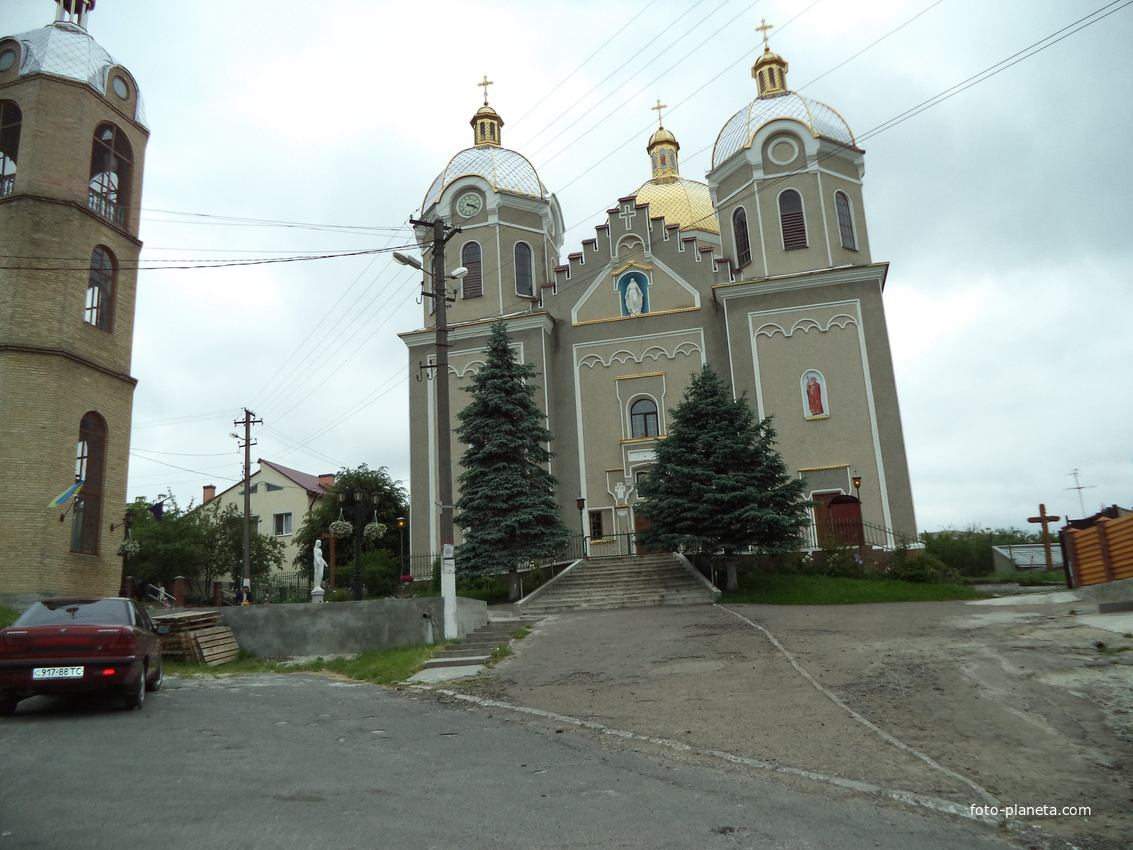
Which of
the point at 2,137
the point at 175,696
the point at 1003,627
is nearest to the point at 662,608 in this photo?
the point at 1003,627

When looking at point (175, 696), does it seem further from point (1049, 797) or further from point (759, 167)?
point (759, 167)

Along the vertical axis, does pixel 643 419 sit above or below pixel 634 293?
below

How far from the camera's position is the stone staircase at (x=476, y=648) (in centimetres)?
1411

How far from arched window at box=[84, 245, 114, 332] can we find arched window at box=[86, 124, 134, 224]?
1273 mm

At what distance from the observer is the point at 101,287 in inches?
984

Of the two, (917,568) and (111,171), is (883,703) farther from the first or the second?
(111,171)

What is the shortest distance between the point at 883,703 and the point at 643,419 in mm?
21955

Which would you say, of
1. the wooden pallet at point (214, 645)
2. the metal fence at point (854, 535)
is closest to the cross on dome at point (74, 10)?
the wooden pallet at point (214, 645)

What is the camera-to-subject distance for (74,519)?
76.0ft

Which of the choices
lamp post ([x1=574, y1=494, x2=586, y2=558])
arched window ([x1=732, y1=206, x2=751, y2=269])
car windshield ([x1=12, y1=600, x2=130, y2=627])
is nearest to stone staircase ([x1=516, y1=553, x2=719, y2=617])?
lamp post ([x1=574, y1=494, x2=586, y2=558])

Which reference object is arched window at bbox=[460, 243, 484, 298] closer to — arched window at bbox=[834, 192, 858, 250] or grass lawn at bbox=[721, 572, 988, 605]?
arched window at bbox=[834, 192, 858, 250]

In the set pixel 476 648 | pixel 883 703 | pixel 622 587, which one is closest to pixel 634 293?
pixel 622 587

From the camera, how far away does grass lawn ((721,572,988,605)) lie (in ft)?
69.5

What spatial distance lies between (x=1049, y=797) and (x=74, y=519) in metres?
23.8
